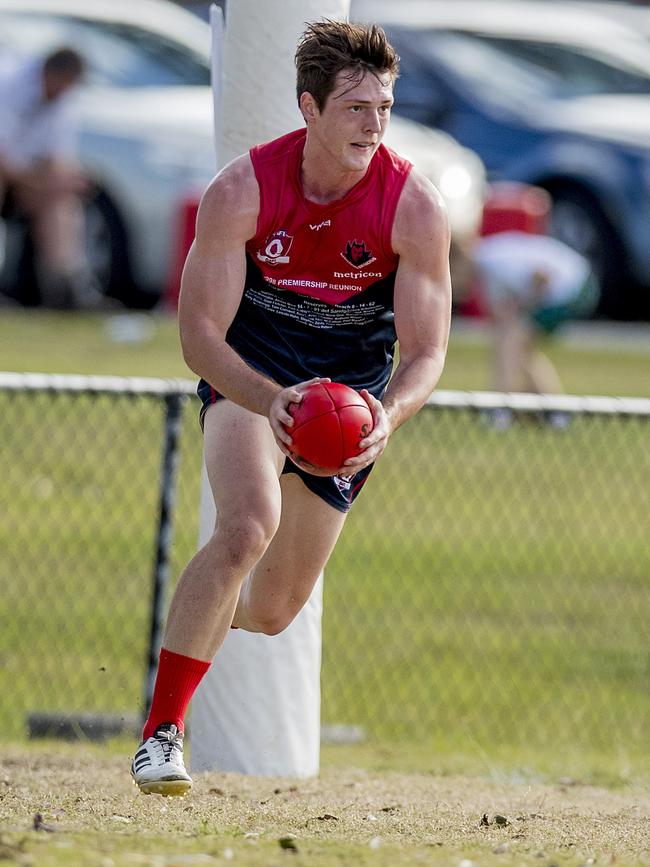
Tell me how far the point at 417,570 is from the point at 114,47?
341 inches

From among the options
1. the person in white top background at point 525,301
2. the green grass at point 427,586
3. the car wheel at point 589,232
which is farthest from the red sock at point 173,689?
the car wheel at point 589,232

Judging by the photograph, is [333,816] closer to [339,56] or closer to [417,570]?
[339,56]

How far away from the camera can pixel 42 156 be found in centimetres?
1561

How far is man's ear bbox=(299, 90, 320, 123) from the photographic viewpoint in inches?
204

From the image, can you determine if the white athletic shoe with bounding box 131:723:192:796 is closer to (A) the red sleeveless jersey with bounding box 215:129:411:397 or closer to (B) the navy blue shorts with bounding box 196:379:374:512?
(B) the navy blue shorts with bounding box 196:379:374:512

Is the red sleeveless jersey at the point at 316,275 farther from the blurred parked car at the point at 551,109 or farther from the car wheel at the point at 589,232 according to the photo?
the car wheel at the point at 589,232

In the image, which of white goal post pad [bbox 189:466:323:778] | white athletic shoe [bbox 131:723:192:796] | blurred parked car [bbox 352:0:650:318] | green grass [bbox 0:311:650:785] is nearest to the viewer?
white athletic shoe [bbox 131:723:192:796]

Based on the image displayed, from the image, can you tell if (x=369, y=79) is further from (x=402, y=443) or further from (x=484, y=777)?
(x=402, y=443)

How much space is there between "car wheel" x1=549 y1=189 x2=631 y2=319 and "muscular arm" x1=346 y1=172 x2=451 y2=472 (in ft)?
39.8

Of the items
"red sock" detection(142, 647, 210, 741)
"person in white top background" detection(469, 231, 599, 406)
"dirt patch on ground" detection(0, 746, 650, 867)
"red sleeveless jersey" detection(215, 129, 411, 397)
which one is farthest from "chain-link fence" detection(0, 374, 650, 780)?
"red sock" detection(142, 647, 210, 741)

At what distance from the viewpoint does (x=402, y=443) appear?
11289 mm

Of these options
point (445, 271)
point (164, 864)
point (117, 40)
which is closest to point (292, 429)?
point (445, 271)

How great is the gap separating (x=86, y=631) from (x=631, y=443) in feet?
14.5

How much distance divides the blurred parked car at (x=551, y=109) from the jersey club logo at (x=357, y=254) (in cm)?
1189
